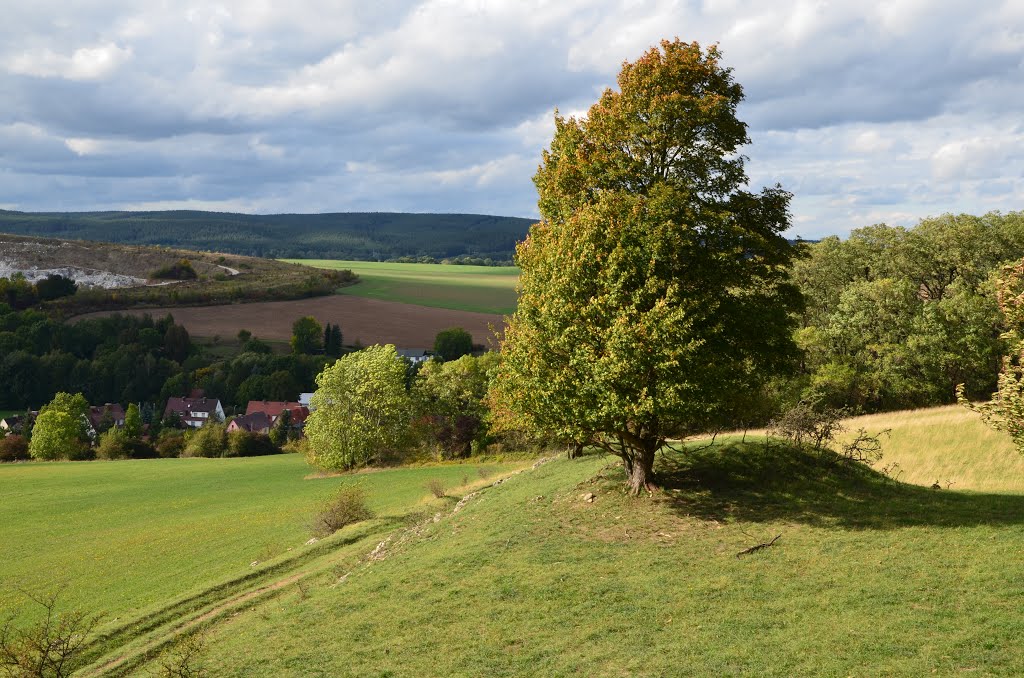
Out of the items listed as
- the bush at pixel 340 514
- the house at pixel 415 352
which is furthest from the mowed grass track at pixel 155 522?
the house at pixel 415 352

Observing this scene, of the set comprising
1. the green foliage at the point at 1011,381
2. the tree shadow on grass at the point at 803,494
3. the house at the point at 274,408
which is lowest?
the house at the point at 274,408

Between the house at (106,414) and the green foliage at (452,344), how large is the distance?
181ft

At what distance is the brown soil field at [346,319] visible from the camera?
481 ft

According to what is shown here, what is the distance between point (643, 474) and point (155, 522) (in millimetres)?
33344

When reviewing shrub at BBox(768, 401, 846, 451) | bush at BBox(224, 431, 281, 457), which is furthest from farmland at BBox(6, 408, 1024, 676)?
bush at BBox(224, 431, 281, 457)

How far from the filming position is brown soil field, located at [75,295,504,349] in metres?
147

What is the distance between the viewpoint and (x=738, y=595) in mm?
18250

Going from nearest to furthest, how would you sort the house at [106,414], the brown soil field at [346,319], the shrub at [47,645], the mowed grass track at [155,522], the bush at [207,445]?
the shrub at [47,645] → the mowed grass track at [155,522] → the bush at [207,445] → the house at [106,414] → the brown soil field at [346,319]

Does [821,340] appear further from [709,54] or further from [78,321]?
[78,321]

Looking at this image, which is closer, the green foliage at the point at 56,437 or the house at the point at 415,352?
the green foliage at the point at 56,437

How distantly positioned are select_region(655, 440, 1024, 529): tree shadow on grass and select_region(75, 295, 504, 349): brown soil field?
107591mm

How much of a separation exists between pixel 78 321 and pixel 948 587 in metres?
175

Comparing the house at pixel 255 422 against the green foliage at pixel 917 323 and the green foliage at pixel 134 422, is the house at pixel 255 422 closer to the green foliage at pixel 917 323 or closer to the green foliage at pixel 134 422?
the green foliage at pixel 134 422

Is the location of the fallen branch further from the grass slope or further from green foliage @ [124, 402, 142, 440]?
green foliage @ [124, 402, 142, 440]
